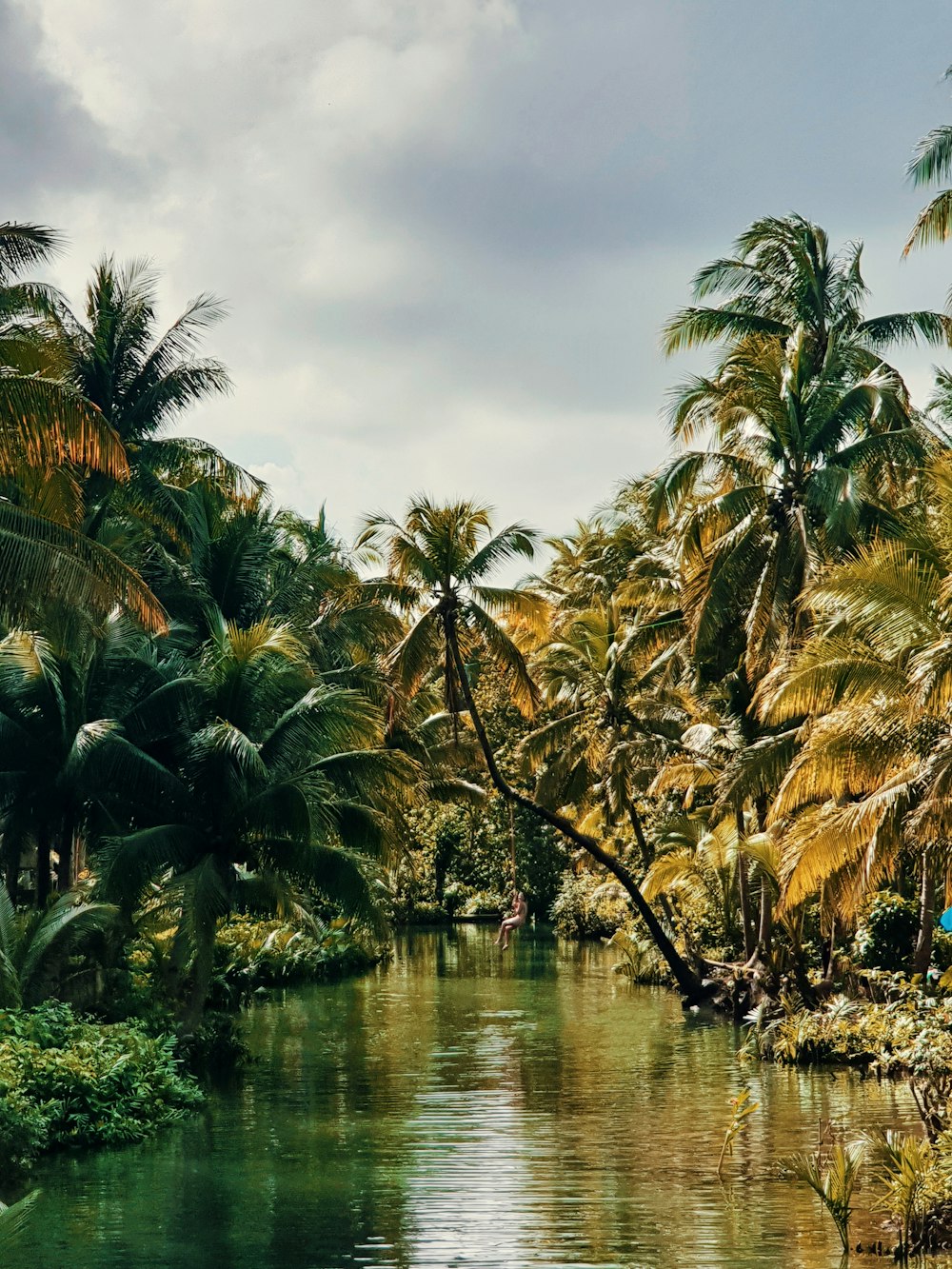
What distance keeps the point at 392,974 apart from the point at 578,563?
14200mm

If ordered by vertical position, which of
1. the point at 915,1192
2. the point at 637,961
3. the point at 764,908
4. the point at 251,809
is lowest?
the point at 915,1192

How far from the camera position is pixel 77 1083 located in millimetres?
14031

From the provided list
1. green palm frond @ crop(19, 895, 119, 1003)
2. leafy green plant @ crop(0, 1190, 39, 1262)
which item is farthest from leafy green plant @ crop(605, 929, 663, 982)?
leafy green plant @ crop(0, 1190, 39, 1262)

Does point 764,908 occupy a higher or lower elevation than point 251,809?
lower

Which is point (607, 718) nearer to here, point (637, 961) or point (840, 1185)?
point (637, 961)

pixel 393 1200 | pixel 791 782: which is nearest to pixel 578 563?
pixel 791 782

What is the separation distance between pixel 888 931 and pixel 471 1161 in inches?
339

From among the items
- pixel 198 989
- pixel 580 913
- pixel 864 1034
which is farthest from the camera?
pixel 580 913

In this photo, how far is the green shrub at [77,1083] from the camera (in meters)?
13.0

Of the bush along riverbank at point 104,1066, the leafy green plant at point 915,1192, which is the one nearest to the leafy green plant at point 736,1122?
the leafy green plant at point 915,1192

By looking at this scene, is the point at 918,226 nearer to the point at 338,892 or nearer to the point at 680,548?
the point at 680,548

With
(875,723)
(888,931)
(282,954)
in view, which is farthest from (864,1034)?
(282,954)

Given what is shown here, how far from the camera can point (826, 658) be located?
1392 cm

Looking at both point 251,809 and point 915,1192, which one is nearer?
point 915,1192
